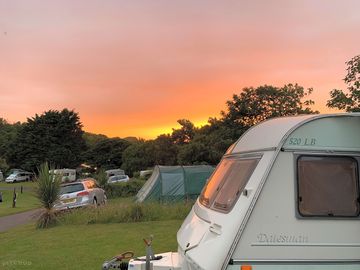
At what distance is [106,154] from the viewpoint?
276 ft

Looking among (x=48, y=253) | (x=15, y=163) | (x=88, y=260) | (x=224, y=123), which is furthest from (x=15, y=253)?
(x=15, y=163)

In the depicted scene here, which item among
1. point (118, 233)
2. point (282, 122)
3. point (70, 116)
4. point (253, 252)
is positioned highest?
point (70, 116)

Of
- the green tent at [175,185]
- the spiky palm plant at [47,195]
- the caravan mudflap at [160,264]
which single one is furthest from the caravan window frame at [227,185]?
the green tent at [175,185]

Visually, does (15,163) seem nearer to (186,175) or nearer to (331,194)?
(186,175)

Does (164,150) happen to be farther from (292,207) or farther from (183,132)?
(292,207)

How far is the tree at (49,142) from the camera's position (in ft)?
250

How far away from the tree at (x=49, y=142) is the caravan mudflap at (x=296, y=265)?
73.3 meters

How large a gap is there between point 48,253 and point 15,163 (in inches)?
2815

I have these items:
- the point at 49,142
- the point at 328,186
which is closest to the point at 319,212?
the point at 328,186

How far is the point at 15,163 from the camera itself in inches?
3091

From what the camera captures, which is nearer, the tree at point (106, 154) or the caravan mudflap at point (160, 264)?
the caravan mudflap at point (160, 264)

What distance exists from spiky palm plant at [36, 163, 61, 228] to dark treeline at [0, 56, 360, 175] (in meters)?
18.8

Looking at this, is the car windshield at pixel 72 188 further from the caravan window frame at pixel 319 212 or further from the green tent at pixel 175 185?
the caravan window frame at pixel 319 212

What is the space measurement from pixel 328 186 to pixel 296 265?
2.49 ft
